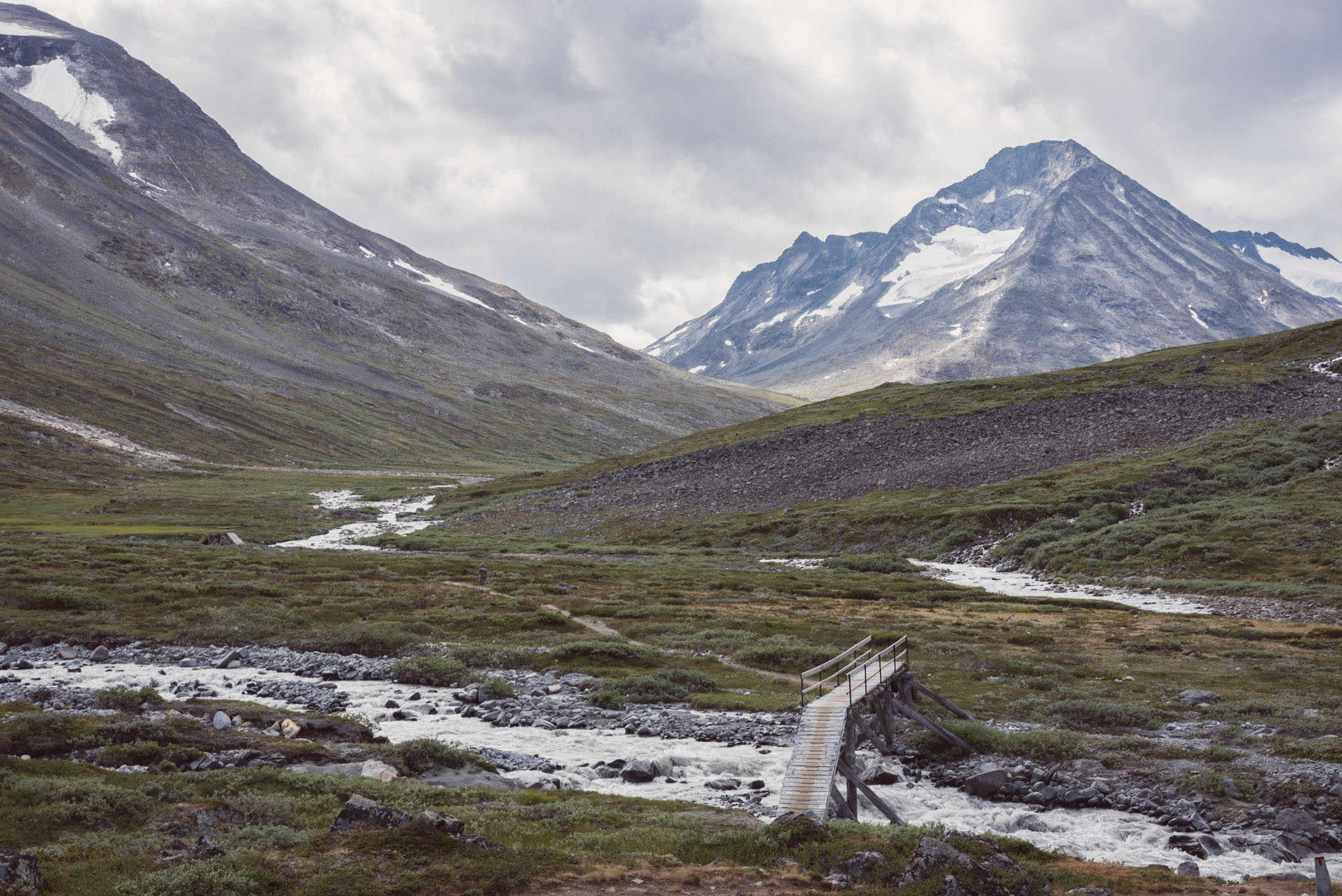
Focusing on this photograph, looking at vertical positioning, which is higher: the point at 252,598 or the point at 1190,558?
the point at 1190,558

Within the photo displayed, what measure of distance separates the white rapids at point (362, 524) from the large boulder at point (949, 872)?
257ft

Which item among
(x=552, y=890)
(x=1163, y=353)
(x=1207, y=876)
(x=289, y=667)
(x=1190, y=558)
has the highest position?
(x=1163, y=353)

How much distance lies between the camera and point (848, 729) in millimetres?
23562

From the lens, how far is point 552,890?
14.5 meters

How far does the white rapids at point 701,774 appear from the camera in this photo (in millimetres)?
19484

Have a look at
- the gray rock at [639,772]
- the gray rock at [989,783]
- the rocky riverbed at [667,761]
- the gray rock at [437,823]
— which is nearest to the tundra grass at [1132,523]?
the rocky riverbed at [667,761]

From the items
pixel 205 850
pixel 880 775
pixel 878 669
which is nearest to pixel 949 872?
pixel 880 775

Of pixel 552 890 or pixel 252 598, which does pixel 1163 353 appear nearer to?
pixel 252 598

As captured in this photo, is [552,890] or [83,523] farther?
[83,523]

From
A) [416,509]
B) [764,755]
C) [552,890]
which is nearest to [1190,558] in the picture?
[764,755]

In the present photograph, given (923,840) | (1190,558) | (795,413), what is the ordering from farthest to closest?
(795,413) → (1190,558) → (923,840)

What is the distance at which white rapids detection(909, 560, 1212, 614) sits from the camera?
51.1m

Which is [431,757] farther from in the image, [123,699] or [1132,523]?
[1132,523]

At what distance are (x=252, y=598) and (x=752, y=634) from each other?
32.6 m
